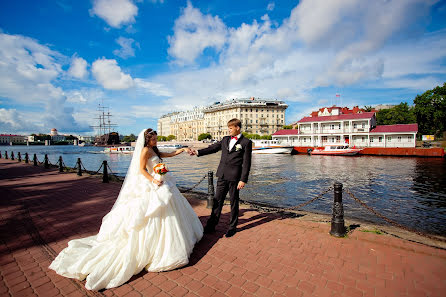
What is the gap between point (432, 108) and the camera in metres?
42.4

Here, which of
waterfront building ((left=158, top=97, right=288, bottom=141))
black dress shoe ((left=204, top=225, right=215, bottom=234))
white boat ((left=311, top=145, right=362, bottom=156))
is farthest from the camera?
waterfront building ((left=158, top=97, right=288, bottom=141))

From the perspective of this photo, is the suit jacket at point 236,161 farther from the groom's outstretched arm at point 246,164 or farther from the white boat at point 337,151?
the white boat at point 337,151

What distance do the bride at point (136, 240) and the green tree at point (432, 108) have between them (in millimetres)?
55466

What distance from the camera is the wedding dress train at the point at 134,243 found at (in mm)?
3055

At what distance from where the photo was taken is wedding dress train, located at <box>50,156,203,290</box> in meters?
3.05

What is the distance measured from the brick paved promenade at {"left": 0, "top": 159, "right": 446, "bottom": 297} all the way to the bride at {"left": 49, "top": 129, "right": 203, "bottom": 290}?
177 mm

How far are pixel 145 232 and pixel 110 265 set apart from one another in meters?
0.60

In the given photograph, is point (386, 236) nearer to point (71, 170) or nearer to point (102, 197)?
point (102, 197)

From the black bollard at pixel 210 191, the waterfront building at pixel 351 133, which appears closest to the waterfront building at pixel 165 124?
the waterfront building at pixel 351 133

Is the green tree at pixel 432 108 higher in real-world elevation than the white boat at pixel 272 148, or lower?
higher

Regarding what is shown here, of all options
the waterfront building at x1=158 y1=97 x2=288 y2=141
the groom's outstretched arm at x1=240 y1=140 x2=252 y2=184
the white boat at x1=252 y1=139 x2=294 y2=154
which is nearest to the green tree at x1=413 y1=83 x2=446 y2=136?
the white boat at x1=252 y1=139 x2=294 y2=154

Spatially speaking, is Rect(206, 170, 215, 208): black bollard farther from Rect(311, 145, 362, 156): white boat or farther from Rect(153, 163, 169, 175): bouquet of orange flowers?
Rect(311, 145, 362, 156): white boat

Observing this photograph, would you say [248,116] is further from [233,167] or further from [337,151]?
[233,167]

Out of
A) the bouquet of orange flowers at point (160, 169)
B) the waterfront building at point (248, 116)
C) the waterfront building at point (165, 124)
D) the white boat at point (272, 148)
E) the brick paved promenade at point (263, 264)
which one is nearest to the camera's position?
the brick paved promenade at point (263, 264)
